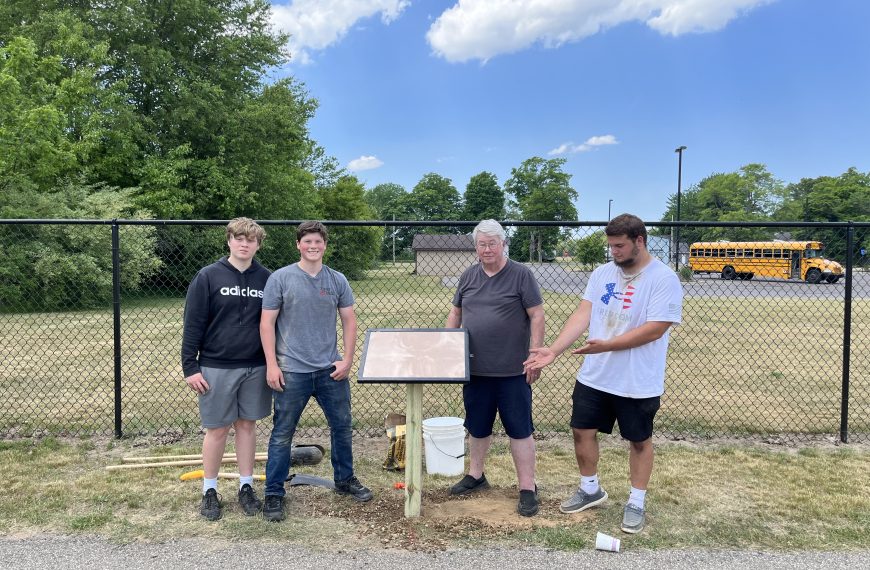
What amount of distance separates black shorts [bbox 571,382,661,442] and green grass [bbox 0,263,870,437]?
1.88 metres

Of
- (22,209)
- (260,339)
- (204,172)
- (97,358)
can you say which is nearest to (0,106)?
(22,209)

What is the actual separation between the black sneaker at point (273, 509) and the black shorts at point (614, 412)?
183cm

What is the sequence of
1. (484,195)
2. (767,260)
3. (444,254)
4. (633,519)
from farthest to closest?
(484,195), (767,260), (444,254), (633,519)

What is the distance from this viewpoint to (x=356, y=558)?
3.00 meters

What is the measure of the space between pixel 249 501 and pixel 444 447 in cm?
137

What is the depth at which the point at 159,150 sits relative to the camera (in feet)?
72.9

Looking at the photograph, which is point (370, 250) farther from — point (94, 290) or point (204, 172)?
point (204, 172)

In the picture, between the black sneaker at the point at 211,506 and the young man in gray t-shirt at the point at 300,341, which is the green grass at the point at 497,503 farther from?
the young man in gray t-shirt at the point at 300,341

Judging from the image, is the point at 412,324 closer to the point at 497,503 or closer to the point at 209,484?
the point at 497,503

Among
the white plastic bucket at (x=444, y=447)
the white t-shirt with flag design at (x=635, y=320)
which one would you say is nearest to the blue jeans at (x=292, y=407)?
the white plastic bucket at (x=444, y=447)

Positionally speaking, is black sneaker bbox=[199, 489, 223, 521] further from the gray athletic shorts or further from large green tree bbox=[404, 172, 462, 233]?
large green tree bbox=[404, 172, 462, 233]

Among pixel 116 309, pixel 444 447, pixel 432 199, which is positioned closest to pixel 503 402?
pixel 444 447

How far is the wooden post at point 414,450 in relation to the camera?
133 inches

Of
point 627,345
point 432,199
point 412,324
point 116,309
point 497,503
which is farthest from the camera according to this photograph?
point 432,199
